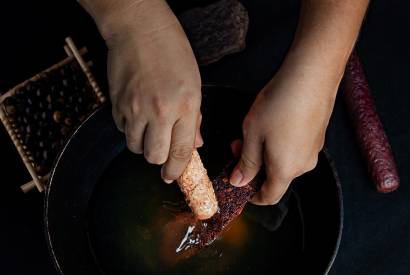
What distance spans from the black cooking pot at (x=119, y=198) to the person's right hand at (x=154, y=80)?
0.18m

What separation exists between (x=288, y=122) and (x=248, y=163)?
0.41 ft

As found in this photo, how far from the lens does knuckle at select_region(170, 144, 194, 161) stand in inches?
38.4

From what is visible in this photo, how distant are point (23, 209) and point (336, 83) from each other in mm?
859

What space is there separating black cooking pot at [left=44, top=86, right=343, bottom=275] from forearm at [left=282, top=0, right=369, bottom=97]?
196 mm

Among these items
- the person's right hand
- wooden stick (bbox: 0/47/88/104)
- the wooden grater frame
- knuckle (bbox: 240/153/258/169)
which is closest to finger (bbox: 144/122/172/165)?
the person's right hand

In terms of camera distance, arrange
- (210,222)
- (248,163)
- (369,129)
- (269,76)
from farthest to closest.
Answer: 1. (269,76)
2. (369,129)
3. (210,222)
4. (248,163)

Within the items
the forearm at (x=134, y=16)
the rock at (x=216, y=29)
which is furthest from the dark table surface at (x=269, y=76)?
the forearm at (x=134, y=16)

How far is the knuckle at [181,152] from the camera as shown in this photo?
97cm

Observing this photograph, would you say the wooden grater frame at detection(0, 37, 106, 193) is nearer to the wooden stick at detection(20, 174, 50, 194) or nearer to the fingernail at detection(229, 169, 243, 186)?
the wooden stick at detection(20, 174, 50, 194)

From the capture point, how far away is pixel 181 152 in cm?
98

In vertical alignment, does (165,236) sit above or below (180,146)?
below

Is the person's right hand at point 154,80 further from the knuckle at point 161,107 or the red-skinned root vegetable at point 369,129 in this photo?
the red-skinned root vegetable at point 369,129

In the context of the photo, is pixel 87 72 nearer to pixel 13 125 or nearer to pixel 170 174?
pixel 13 125

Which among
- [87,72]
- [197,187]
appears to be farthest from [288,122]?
[87,72]
